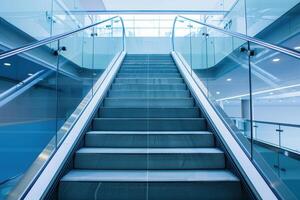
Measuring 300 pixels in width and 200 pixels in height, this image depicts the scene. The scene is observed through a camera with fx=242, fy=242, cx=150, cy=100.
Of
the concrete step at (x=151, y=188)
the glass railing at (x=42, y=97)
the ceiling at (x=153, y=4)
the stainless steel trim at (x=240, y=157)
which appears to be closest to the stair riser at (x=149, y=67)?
the glass railing at (x=42, y=97)

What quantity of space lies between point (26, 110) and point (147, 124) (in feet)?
8.64

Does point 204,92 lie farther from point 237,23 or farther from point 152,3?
point 152,3

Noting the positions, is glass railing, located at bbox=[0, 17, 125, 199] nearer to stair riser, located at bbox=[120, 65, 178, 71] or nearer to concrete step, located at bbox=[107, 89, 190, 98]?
concrete step, located at bbox=[107, 89, 190, 98]

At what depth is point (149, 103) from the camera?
3.26 m

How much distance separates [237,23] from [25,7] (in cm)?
433

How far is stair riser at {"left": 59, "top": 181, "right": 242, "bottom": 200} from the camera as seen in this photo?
178cm

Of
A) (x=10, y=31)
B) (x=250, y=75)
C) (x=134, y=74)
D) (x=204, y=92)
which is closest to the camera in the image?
(x=250, y=75)

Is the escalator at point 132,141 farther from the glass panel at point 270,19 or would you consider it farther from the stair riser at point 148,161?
the glass panel at point 270,19

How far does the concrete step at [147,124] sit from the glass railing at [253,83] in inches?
12.7

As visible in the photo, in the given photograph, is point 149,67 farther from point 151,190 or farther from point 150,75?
point 151,190

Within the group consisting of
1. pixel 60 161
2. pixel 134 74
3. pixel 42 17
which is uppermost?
pixel 42 17

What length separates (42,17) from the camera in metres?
4.55

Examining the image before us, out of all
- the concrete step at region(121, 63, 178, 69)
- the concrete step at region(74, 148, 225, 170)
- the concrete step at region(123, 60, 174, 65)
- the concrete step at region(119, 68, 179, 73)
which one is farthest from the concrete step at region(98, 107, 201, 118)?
the concrete step at region(123, 60, 174, 65)

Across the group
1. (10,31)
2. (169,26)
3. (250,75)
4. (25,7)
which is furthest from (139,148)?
(169,26)
